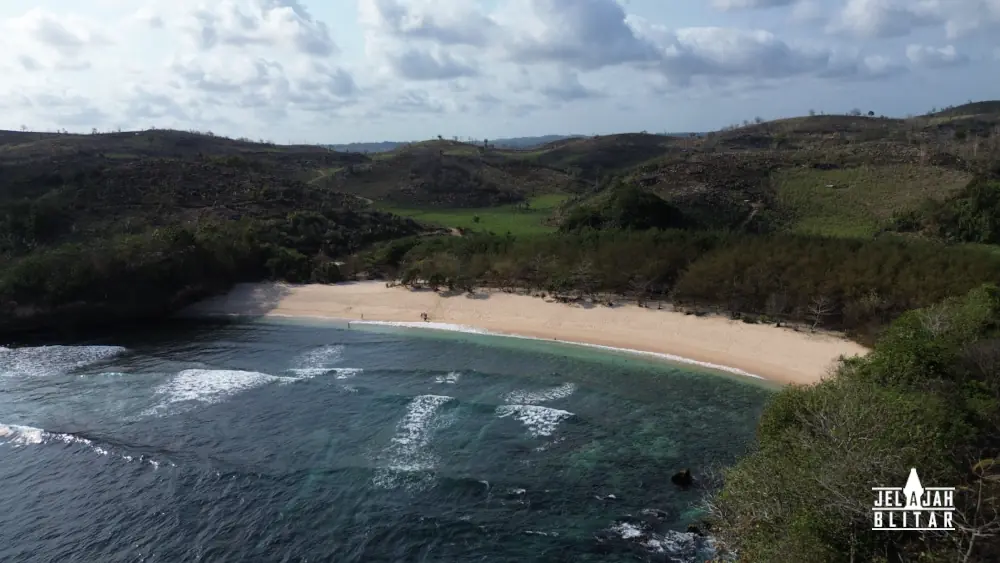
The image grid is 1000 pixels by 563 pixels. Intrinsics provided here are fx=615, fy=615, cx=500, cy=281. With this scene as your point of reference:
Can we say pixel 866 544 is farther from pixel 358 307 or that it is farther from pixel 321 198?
pixel 321 198

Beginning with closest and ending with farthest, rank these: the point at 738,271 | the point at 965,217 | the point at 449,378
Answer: the point at 449,378, the point at 738,271, the point at 965,217

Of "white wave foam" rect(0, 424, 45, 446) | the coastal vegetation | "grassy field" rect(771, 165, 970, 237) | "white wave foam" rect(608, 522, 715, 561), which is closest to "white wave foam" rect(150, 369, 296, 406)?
"white wave foam" rect(0, 424, 45, 446)

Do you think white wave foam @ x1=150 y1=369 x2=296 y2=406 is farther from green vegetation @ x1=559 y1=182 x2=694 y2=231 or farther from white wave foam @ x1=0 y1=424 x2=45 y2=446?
green vegetation @ x1=559 y1=182 x2=694 y2=231

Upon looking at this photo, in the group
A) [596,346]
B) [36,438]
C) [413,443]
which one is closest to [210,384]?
[36,438]

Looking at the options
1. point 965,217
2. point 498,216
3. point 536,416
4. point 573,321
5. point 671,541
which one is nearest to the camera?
point 671,541

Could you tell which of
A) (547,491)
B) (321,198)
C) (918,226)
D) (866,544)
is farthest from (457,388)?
(321,198)

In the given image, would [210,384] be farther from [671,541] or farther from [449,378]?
[671,541]
